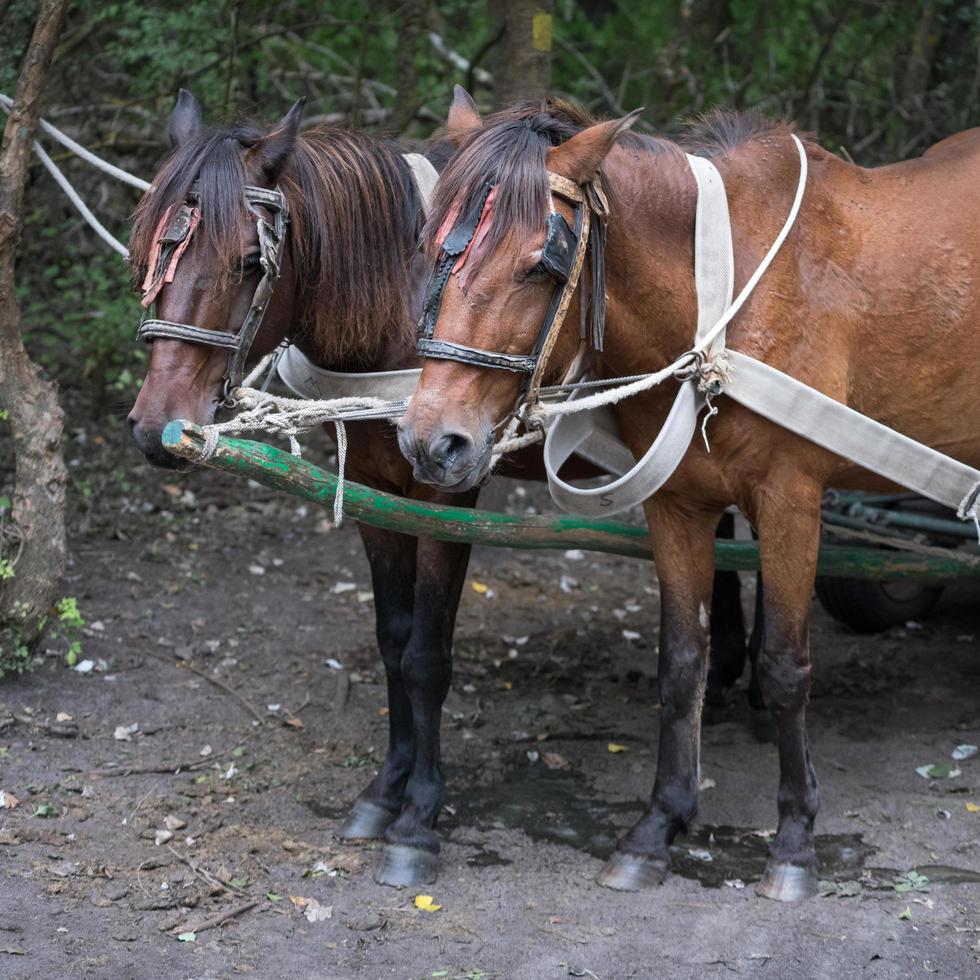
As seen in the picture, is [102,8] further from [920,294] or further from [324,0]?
[920,294]

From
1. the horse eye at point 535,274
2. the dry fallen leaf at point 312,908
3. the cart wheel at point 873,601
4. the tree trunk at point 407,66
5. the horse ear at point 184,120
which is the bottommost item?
the dry fallen leaf at point 312,908

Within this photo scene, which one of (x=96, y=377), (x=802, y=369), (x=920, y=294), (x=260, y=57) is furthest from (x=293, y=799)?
(x=260, y=57)

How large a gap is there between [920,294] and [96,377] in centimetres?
499

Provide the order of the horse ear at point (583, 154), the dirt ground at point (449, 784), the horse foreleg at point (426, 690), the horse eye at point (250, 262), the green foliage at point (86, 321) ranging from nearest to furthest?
the horse ear at point (583, 154)
the dirt ground at point (449, 784)
the horse eye at point (250, 262)
the horse foreleg at point (426, 690)
the green foliage at point (86, 321)

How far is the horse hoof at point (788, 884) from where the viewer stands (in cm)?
335

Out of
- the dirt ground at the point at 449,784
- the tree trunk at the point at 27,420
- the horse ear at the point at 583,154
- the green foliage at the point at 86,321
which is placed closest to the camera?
the horse ear at the point at 583,154

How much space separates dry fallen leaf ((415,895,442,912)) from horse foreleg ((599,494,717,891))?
48 centimetres

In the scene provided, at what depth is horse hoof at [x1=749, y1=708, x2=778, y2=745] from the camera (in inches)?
179

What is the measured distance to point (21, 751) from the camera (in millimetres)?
4039

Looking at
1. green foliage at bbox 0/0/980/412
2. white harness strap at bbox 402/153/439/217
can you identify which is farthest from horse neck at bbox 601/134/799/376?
green foliage at bbox 0/0/980/412

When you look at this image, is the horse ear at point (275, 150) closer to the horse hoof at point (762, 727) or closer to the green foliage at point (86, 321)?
the green foliage at point (86, 321)

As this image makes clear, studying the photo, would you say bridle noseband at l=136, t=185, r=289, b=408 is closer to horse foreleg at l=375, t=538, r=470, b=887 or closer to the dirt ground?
horse foreleg at l=375, t=538, r=470, b=887

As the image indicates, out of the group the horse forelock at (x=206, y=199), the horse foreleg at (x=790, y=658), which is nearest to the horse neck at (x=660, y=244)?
the horse foreleg at (x=790, y=658)

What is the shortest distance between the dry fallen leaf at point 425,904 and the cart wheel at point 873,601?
2.64 m
